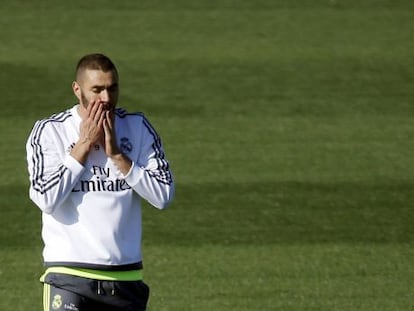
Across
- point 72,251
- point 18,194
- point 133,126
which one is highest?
point 133,126

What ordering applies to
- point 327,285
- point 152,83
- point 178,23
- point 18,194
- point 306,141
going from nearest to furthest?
point 327,285, point 18,194, point 306,141, point 152,83, point 178,23

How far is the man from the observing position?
578 centimetres

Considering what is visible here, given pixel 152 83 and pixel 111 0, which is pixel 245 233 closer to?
pixel 152 83

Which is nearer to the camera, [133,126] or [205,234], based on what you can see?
[133,126]

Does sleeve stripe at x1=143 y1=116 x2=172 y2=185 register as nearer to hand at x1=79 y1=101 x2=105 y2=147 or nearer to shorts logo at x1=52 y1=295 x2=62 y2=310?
hand at x1=79 y1=101 x2=105 y2=147

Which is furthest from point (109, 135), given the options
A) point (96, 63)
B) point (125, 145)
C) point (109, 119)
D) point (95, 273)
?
point (95, 273)

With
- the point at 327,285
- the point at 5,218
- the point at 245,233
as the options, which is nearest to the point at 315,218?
the point at 245,233

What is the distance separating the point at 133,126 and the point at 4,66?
386 inches

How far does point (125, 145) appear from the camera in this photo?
5.97 metres

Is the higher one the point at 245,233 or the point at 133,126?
the point at 133,126

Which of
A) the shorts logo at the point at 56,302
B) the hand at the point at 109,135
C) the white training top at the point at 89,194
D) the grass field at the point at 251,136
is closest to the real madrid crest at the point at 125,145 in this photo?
the white training top at the point at 89,194

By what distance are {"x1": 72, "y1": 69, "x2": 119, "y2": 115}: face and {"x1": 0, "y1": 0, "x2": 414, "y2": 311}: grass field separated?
11.6 feet

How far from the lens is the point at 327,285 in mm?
9609

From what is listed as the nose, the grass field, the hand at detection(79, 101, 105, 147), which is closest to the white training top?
the hand at detection(79, 101, 105, 147)
